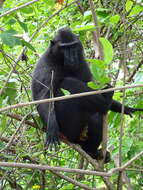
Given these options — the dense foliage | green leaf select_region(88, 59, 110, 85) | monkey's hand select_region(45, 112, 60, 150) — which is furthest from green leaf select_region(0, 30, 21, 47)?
monkey's hand select_region(45, 112, 60, 150)

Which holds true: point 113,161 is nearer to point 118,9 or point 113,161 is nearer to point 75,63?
point 75,63

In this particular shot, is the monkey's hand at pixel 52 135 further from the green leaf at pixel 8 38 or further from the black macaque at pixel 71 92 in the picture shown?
the green leaf at pixel 8 38

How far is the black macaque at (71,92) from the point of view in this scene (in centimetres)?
484

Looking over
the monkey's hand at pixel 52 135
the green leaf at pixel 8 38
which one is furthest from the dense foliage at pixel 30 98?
the monkey's hand at pixel 52 135

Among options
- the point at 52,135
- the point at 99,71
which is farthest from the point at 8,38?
the point at 52,135

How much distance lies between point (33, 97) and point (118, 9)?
5.90ft

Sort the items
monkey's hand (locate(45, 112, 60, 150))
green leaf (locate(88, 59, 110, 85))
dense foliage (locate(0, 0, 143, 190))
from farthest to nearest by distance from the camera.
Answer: monkey's hand (locate(45, 112, 60, 150)) < dense foliage (locate(0, 0, 143, 190)) < green leaf (locate(88, 59, 110, 85))

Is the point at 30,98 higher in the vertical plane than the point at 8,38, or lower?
lower

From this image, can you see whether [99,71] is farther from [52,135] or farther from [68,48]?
[68,48]

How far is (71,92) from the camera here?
16.1ft

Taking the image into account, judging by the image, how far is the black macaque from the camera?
4.84 m

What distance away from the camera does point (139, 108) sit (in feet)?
14.5

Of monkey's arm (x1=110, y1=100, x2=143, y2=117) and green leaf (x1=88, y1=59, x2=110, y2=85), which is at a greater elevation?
green leaf (x1=88, y1=59, x2=110, y2=85)

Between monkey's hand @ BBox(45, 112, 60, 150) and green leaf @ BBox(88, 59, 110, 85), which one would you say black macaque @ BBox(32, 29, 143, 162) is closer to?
monkey's hand @ BBox(45, 112, 60, 150)
